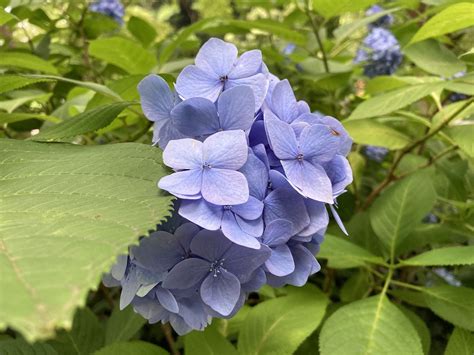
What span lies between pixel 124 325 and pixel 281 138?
0.45m

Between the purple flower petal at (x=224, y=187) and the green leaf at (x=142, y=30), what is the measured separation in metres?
0.94

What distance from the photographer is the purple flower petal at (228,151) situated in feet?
1.56

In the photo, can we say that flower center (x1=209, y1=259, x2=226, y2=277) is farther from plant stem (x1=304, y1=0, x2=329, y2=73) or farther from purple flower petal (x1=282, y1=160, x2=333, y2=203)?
plant stem (x1=304, y1=0, x2=329, y2=73)

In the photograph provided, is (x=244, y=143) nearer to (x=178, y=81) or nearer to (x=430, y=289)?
(x=178, y=81)

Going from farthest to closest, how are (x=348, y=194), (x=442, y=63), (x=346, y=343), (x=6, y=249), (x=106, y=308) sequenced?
(x=106, y=308) → (x=348, y=194) → (x=442, y=63) → (x=346, y=343) → (x=6, y=249)

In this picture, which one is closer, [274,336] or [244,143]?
[244,143]

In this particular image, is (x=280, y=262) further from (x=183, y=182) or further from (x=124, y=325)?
(x=124, y=325)

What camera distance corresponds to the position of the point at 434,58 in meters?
0.92

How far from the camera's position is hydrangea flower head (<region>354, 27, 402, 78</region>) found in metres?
1.28

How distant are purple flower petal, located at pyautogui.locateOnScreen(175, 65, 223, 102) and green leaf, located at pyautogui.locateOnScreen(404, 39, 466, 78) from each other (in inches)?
19.7

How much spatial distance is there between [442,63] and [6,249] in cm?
79

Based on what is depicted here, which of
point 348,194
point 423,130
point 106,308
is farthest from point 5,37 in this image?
point 423,130

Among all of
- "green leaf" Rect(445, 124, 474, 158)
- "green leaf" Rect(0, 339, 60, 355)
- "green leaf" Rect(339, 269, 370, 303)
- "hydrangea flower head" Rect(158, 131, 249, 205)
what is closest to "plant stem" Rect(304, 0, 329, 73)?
"green leaf" Rect(445, 124, 474, 158)

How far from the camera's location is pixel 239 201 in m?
0.46
